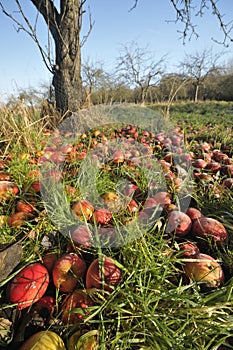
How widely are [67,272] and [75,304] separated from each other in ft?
0.41

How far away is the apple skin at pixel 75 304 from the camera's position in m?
0.82

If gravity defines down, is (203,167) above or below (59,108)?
below

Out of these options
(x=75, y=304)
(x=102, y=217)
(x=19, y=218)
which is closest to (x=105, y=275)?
(x=75, y=304)

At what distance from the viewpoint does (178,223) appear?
1.16 meters

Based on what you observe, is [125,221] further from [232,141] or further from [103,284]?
[232,141]

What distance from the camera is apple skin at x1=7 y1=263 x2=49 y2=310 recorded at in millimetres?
842

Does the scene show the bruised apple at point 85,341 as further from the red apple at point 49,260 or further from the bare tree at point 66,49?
the bare tree at point 66,49

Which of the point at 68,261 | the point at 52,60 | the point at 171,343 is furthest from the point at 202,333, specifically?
the point at 52,60

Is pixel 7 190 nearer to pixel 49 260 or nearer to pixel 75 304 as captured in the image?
pixel 49 260

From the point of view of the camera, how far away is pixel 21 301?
2.75ft

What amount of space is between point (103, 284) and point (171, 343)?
26 cm

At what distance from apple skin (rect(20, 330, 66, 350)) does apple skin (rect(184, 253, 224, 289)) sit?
51 centimetres

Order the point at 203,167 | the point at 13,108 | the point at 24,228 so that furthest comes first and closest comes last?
the point at 13,108
the point at 203,167
the point at 24,228

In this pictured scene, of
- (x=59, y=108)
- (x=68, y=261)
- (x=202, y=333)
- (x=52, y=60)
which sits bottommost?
(x=202, y=333)
